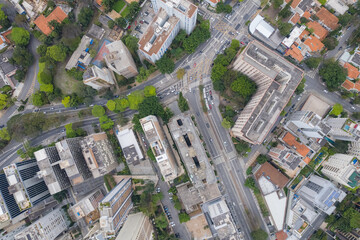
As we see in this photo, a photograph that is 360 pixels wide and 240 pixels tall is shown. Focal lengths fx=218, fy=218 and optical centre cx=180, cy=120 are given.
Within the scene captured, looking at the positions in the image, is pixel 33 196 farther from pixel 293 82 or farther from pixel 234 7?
pixel 234 7

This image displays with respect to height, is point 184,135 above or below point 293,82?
below

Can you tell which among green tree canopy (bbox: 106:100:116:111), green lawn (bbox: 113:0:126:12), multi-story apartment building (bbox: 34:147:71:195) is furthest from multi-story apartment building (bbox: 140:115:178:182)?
green lawn (bbox: 113:0:126:12)

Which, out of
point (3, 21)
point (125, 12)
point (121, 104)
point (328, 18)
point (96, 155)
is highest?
point (328, 18)

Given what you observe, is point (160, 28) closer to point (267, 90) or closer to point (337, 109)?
point (267, 90)

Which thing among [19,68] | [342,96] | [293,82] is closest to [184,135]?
[293,82]

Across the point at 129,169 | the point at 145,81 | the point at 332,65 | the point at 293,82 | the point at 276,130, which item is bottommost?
the point at 129,169

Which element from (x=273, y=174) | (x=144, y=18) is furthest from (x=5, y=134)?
(x=273, y=174)

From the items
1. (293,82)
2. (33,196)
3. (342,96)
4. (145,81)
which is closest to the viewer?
(293,82)
